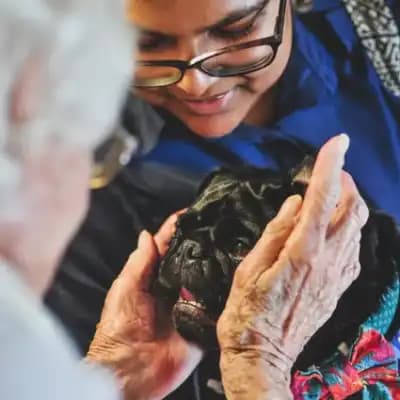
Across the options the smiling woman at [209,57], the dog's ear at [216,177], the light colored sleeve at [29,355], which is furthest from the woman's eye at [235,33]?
the light colored sleeve at [29,355]

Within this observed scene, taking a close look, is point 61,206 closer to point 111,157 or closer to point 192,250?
point 111,157

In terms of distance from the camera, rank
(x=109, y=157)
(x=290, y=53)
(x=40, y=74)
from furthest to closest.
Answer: (x=290, y=53)
(x=109, y=157)
(x=40, y=74)

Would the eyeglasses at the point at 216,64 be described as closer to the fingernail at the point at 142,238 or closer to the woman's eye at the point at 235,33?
the woman's eye at the point at 235,33

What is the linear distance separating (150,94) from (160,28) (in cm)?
6

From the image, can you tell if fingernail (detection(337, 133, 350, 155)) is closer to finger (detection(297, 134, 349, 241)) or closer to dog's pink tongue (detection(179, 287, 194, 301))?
finger (detection(297, 134, 349, 241))

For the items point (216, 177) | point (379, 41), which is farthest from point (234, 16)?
point (379, 41)

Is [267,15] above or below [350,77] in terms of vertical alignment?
above

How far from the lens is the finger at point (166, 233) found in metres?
0.72

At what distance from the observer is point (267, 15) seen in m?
0.76

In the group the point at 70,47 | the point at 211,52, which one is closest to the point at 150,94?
the point at 211,52

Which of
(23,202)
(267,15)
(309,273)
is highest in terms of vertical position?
(23,202)

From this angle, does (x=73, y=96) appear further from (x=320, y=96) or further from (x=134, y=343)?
(x=320, y=96)

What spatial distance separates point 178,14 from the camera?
0.70m

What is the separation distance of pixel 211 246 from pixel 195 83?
0.12 m
